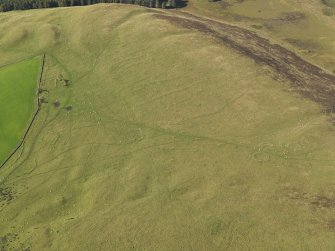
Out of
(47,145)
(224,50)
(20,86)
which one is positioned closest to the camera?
(47,145)

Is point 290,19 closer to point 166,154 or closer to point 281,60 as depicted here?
point 281,60

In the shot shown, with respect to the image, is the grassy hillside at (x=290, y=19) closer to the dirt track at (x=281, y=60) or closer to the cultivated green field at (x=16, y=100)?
the dirt track at (x=281, y=60)

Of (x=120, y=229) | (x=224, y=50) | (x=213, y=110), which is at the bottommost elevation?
(x=120, y=229)

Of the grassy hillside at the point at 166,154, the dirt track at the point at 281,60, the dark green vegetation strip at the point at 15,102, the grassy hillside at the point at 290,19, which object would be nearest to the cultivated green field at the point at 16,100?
the dark green vegetation strip at the point at 15,102

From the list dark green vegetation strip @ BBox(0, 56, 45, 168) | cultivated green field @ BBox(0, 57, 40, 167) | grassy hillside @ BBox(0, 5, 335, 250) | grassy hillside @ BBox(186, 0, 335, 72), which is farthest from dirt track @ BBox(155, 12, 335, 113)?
dark green vegetation strip @ BBox(0, 56, 45, 168)

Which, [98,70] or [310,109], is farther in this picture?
[98,70]

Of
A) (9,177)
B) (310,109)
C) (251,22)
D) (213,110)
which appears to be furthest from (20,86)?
(251,22)

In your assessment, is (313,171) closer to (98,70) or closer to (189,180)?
(189,180)
